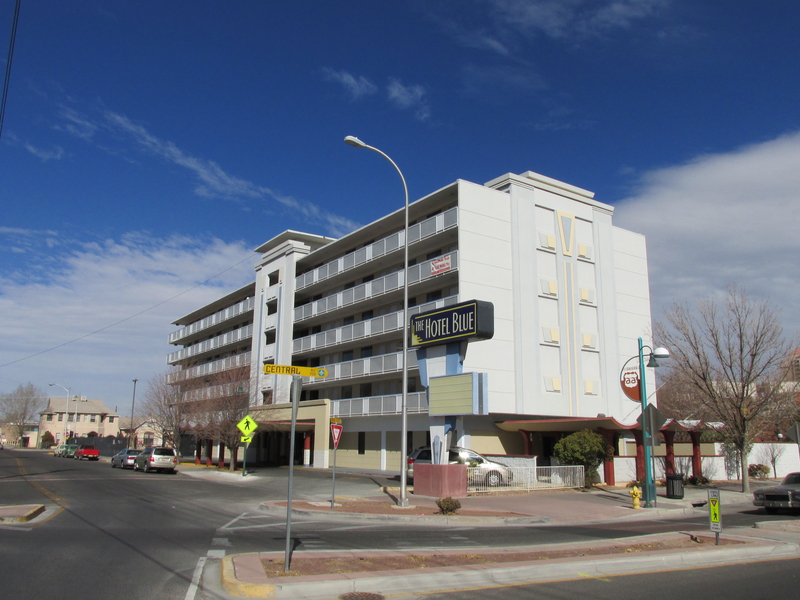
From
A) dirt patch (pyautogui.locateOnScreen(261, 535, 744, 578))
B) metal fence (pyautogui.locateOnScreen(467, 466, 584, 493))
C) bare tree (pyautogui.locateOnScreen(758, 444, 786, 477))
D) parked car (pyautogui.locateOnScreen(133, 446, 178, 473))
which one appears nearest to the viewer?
dirt patch (pyautogui.locateOnScreen(261, 535, 744, 578))

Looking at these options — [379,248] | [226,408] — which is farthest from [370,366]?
[226,408]

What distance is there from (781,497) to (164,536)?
56.1 ft

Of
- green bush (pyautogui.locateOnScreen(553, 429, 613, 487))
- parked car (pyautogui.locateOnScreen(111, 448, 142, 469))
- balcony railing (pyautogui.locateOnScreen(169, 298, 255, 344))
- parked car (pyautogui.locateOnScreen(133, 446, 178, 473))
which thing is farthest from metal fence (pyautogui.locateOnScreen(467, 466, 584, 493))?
balcony railing (pyautogui.locateOnScreen(169, 298, 255, 344))

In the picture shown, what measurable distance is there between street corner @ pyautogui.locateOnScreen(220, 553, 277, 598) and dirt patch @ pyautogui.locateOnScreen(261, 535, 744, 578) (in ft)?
0.61

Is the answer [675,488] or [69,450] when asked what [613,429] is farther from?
[69,450]

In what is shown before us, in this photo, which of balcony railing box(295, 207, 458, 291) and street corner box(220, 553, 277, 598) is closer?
street corner box(220, 553, 277, 598)

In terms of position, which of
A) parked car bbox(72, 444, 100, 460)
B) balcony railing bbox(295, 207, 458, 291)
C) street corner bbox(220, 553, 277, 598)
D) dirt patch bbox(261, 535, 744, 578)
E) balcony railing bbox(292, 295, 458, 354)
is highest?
balcony railing bbox(295, 207, 458, 291)

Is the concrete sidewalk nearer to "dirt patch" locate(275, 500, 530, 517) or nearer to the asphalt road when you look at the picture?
"dirt patch" locate(275, 500, 530, 517)

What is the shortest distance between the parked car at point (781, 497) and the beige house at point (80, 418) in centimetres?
11071

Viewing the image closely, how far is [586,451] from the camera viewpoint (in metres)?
26.1

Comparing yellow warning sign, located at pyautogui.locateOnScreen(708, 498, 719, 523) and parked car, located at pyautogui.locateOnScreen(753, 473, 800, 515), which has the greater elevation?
yellow warning sign, located at pyautogui.locateOnScreen(708, 498, 719, 523)

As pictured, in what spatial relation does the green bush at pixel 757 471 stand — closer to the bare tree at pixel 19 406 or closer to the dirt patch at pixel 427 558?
the dirt patch at pixel 427 558

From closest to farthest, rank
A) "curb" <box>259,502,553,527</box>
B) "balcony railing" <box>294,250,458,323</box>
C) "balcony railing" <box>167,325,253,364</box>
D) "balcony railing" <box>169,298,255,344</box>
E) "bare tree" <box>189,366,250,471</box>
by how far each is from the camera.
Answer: "curb" <box>259,502,553,527</box>, "balcony railing" <box>294,250,458,323</box>, "bare tree" <box>189,366,250,471</box>, "balcony railing" <box>167,325,253,364</box>, "balcony railing" <box>169,298,255,344</box>

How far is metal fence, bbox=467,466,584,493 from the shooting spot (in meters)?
24.3
